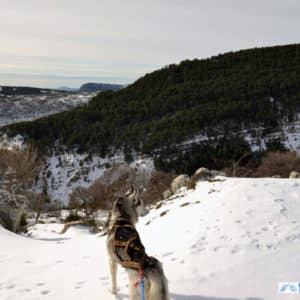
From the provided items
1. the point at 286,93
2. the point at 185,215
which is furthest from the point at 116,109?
the point at 185,215

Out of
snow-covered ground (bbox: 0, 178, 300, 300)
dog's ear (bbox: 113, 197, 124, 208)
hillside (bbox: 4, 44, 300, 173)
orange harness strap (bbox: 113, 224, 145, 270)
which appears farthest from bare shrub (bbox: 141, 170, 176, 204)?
hillside (bbox: 4, 44, 300, 173)

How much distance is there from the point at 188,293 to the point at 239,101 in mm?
93952

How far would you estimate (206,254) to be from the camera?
599cm

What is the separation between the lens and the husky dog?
156 inches

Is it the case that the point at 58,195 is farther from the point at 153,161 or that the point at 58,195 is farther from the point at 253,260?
the point at 253,260

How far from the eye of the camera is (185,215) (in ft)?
26.8

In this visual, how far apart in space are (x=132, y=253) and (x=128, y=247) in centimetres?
14

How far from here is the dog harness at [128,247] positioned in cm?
421

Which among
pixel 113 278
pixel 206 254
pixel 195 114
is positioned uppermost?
pixel 195 114

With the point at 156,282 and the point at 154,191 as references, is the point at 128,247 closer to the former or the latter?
the point at 156,282

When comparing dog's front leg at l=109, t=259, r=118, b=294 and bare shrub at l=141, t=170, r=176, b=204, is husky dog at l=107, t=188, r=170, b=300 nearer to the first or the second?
dog's front leg at l=109, t=259, r=118, b=294

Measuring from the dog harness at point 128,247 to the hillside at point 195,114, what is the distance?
58886 millimetres

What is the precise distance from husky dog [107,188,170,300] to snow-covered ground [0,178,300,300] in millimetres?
905

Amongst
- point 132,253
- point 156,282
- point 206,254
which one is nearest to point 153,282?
point 156,282
